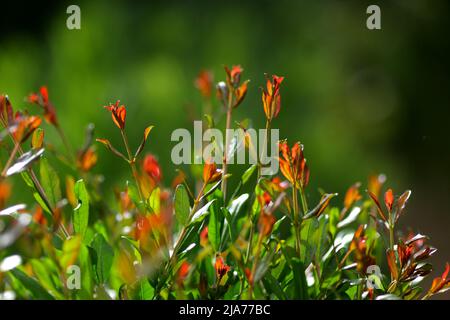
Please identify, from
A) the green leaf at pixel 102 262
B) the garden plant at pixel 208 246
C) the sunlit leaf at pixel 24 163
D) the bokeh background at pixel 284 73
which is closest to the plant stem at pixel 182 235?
the garden plant at pixel 208 246

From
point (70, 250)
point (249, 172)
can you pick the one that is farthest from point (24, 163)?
point (249, 172)

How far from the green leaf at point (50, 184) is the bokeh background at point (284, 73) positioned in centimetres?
62

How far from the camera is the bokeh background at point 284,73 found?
321 cm

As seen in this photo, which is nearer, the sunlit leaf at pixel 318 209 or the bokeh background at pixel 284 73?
the sunlit leaf at pixel 318 209

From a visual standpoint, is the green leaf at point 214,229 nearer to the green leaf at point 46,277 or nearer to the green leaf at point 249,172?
the green leaf at point 249,172

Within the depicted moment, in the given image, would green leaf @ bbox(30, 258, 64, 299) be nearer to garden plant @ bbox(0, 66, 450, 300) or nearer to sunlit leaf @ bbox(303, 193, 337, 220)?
garden plant @ bbox(0, 66, 450, 300)

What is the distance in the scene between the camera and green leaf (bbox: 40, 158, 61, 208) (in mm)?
970

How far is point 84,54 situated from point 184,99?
0.59 metres

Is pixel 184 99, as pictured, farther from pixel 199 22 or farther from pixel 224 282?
pixel 224 282

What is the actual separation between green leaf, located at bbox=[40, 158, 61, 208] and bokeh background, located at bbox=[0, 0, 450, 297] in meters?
0.62

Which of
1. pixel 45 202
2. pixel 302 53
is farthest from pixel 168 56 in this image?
pixel 45 202

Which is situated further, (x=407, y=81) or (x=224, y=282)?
(x=407, y=81)

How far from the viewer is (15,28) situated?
19.4 feet

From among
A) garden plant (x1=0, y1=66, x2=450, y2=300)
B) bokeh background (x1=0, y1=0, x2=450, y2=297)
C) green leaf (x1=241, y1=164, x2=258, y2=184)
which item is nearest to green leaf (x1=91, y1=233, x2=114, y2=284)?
garden plant (x1=0, y1=66, x2=450, y2=300)
